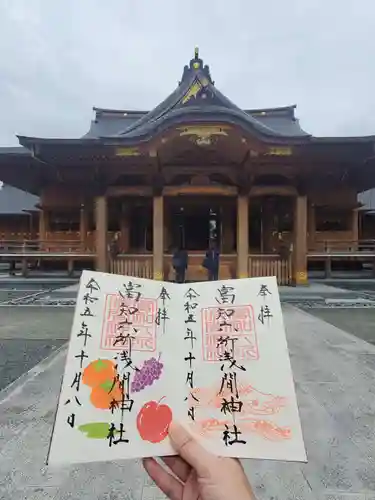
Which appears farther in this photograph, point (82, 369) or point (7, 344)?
point (7, 344)

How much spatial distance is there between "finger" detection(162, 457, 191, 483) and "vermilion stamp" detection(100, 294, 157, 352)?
33 cm

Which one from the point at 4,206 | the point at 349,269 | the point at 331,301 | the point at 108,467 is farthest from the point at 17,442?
the point at 4,206

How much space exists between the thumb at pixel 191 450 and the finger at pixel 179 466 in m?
0.09

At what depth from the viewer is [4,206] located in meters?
24.5

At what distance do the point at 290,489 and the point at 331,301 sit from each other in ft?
26.5

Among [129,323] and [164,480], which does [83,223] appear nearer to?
[129,323]

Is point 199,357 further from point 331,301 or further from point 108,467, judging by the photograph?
point 331,301

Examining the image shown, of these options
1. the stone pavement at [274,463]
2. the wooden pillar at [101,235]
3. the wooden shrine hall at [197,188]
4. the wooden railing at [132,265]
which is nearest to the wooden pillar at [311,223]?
the wooden shrine hall at [197,188]

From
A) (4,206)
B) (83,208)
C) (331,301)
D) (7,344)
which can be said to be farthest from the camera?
(4,206)

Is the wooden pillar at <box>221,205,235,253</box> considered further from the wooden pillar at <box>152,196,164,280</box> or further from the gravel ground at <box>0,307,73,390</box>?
the gravel ground at <box>0,307,73,390</box>

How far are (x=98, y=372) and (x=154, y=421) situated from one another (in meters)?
0.24

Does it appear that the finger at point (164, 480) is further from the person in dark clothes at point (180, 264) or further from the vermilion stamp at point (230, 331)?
the person in dark clothes at point (180, 264)

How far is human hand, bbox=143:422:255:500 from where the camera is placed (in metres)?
1.07

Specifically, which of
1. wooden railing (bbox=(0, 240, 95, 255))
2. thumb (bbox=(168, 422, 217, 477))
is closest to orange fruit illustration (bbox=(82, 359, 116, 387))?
thumb (bbox=(168, 422, 217, 477))
